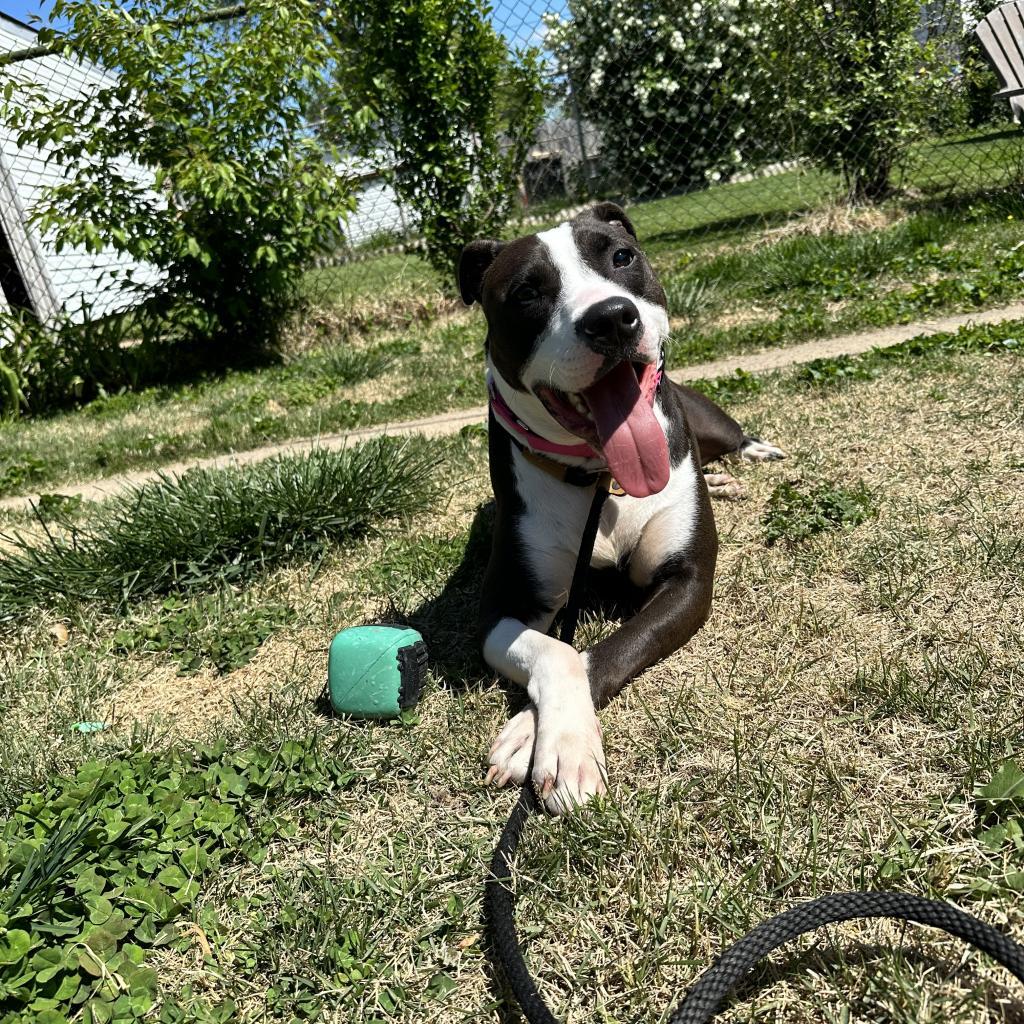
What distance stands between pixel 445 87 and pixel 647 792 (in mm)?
7387

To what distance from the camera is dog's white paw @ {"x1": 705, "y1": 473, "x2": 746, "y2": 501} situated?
10.9 ft

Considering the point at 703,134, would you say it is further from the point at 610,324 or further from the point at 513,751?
the point at 513,751

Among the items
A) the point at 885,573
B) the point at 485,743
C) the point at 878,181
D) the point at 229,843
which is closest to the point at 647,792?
the point at 485,743

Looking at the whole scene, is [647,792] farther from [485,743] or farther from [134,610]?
[134,610]

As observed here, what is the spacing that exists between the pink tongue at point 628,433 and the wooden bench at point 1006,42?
22.2ft

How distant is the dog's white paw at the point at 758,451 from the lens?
3.62 meters

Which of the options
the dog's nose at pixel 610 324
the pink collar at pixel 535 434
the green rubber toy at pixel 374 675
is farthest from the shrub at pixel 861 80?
the green rubber toy at pixel 374 675

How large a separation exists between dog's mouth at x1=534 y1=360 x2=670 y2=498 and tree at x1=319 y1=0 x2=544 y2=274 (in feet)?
20.4

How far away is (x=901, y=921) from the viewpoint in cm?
134

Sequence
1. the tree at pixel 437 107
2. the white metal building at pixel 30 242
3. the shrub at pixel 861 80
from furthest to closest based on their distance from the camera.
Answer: the white metal building at pixel 30 242 → the shrub at pixel 861 80 → the tree at pixel 437 107

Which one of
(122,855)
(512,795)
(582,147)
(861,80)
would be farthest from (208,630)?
(582,147)

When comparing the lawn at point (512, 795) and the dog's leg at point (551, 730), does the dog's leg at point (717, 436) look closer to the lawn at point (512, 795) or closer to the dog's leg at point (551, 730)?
the lawn at point (512, 795)


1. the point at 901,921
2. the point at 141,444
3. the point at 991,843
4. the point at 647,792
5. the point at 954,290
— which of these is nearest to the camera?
the point at 901,921

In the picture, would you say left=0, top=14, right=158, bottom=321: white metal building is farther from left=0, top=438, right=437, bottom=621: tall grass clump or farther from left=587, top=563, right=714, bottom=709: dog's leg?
left=587, top=563, right=714, bottom=709: dog's leg
